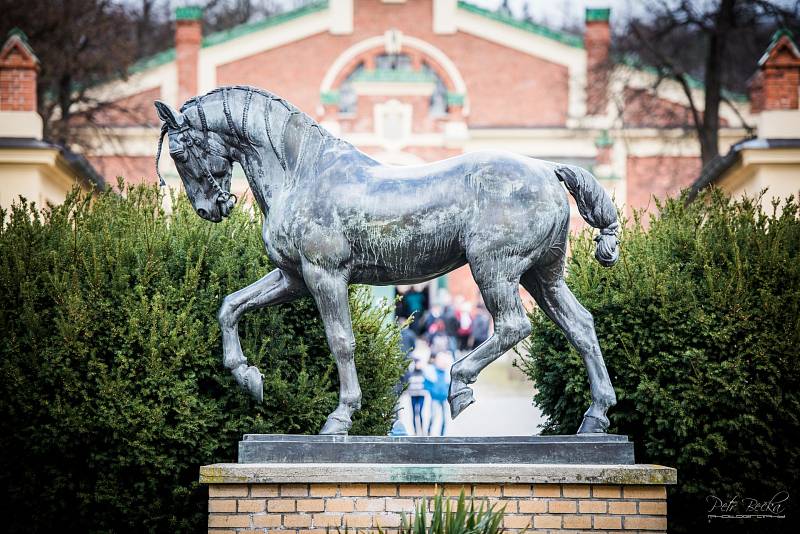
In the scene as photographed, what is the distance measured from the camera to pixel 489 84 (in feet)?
112

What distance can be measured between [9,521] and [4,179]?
10485 millimetres

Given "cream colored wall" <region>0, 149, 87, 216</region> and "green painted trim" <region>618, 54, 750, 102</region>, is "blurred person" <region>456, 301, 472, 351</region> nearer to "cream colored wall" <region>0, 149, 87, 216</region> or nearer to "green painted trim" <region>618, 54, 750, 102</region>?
"cream colored wall" <region>0, 149, 87, 216</region>

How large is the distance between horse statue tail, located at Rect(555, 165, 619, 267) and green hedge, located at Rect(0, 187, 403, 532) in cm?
289

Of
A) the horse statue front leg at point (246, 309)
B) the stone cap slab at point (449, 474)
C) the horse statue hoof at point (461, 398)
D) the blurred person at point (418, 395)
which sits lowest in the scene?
the blurred person at point (418, 395)

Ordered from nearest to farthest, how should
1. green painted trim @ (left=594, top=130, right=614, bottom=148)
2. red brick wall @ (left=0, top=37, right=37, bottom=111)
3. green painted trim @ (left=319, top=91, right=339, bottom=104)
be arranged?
1. red brick wall @ (left=0, top=37, right=37, bottom=111)
2. green painted trim @ (left=594, top=130, right=614, bottom=148)
3. green painted trim @ (left=319, top=91, right=339, bottom=104)

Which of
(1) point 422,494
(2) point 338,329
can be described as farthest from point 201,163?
(1) point 422,494

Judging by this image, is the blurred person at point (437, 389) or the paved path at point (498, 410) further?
the paved path at point (498, 410)

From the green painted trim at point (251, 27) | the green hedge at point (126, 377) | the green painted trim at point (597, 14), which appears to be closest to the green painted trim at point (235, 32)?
the green painted trim at point (251, 27)

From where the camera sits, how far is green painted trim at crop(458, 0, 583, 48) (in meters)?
33.6

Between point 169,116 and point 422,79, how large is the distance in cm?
2604

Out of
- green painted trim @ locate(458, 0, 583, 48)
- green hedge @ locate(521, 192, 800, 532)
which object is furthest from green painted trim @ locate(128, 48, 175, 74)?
green hedge @ locate(521, 192, 800, 532)

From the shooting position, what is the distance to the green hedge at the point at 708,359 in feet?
27.4

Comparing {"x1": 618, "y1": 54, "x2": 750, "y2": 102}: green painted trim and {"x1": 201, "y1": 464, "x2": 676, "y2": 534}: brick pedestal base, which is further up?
{"x1": 618, "y1": 54, "x2": 750, "y2": 102}: green painted trim

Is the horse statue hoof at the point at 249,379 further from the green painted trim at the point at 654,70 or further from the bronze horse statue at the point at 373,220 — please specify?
the green painted trim at the point at 654,70
